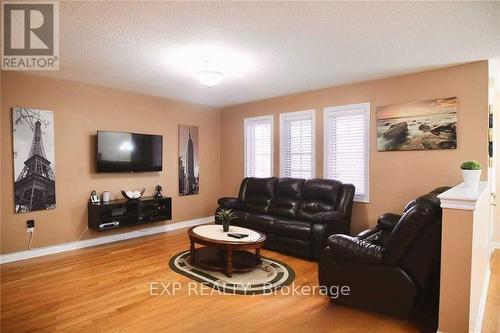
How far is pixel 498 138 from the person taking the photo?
15.7ft

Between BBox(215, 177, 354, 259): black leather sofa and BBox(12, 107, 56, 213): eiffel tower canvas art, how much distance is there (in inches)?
108

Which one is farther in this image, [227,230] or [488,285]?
[227,230]

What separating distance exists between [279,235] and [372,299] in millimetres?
1885

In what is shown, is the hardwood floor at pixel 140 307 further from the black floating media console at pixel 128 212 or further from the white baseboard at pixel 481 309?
the black floating media console at pixel 128 212

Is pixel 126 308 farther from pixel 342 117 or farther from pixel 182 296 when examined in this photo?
pixel 342 117

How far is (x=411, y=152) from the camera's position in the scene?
4059 millimetres

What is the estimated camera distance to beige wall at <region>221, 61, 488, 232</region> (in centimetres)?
356

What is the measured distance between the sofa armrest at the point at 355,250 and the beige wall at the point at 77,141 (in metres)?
3.85

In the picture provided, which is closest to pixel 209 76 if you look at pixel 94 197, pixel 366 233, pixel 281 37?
pixel 281 37

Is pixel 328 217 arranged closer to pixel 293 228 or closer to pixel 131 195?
pixel 293 228

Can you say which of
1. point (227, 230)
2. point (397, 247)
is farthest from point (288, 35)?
point (227, 230)

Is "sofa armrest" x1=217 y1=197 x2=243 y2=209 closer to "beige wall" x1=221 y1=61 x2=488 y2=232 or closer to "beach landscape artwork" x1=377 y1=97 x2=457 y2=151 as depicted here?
"beige wall" x1=221 y1=61 x2=488 y2=232

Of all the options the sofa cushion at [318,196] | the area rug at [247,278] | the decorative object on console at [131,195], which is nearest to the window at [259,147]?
the sofa cushion at [318,196]

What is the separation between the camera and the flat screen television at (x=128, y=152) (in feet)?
15.3
